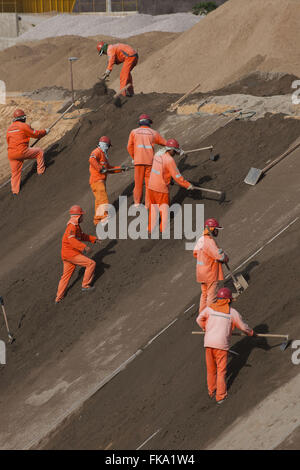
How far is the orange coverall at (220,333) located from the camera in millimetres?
9023

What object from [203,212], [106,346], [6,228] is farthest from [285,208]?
[6,228]

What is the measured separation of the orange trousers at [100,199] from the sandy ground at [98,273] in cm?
48

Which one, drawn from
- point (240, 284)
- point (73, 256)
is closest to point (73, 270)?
point (73, 256)

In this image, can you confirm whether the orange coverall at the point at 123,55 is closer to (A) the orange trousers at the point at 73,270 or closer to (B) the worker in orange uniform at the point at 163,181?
(B) the worker in orange uniform at the point at 163,181

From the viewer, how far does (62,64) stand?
3017cm

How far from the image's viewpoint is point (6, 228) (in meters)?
17.1

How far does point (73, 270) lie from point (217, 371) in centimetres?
478

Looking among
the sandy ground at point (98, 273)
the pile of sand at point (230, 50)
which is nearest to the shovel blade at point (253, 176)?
the sandy ground at point (98, 273)

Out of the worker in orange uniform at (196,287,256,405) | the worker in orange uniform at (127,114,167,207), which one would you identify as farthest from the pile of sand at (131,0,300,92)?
the worker in orange uniform at (196,287,256,405)

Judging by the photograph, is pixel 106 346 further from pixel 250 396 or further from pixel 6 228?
pixel 6 228

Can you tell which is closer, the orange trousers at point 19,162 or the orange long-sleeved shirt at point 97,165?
the orange long-sleeved shirt at point 97,165

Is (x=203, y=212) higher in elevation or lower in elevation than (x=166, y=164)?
lower

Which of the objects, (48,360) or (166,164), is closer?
(48,360)
